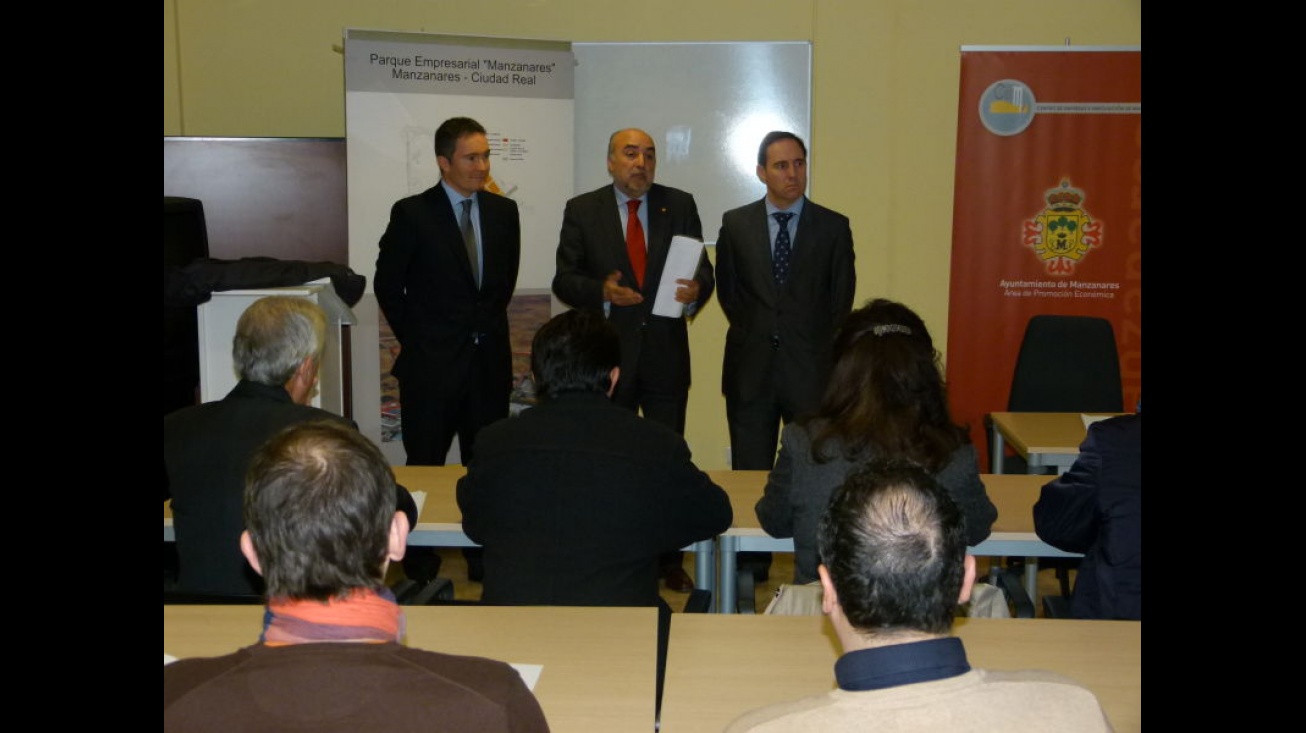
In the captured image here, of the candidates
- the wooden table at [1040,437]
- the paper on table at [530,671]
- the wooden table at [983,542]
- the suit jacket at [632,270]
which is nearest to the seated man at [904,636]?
the paper on table at [530,671]

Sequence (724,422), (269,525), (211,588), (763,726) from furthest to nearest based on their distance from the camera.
A: (724,422) → (211,588) → (269,525) → (763,726)

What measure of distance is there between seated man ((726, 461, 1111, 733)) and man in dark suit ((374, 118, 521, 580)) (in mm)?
3479

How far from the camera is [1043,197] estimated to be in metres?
6.15

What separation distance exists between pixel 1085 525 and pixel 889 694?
1.57 m

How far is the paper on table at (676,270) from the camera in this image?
16.2 feet

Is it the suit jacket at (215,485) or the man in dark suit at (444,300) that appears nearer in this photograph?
the suit jacket at (215,485)

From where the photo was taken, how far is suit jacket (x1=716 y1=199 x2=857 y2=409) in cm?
502

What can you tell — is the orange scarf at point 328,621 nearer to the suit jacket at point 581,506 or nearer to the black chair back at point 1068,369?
the suit jacket at point 581,506

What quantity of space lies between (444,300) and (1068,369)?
2.53 metres

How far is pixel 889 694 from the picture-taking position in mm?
1362

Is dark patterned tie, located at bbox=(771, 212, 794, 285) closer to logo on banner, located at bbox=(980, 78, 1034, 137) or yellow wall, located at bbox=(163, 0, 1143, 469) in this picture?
yellow wall, located at bbox=(163, 0, 1143, 469)

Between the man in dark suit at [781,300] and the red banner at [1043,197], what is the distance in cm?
139
